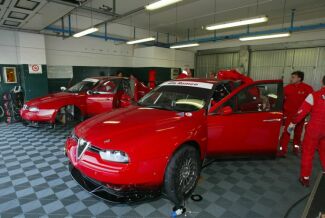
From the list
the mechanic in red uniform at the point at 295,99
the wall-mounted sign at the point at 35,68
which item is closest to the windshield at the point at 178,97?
the mechanic in red uniform at the point at 295,99

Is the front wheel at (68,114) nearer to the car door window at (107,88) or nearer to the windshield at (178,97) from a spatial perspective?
the car door window at (107,88)

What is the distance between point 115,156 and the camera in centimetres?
201

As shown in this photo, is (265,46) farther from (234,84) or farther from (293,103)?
(234,84)

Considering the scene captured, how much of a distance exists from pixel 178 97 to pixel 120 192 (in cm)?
169

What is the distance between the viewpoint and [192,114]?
2652 mm

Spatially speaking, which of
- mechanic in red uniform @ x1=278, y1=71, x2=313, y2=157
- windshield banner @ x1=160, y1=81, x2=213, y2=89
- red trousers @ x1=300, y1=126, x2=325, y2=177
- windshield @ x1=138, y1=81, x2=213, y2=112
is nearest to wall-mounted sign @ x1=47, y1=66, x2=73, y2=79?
windshield @ x1=138, y1=81, x2=213, y2=112

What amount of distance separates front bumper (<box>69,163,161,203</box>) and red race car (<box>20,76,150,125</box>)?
134 inches

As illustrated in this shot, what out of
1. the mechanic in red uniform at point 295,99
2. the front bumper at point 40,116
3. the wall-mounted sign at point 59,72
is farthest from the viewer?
the wall-mounted sign at point 59,72

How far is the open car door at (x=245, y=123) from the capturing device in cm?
286

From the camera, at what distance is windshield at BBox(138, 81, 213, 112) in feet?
9.54

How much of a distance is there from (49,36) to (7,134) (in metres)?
4.32

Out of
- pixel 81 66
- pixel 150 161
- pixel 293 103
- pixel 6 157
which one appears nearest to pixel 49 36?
pixel 81 66

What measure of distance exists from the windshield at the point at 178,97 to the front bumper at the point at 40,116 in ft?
A: 9.92

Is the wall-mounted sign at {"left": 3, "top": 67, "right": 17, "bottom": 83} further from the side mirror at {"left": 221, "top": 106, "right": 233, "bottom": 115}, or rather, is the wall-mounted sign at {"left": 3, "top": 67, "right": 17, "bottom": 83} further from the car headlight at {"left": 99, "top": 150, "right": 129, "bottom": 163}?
the side mirror at {"left": 221, "top": 106, "right": 233, "bottom": 115}
